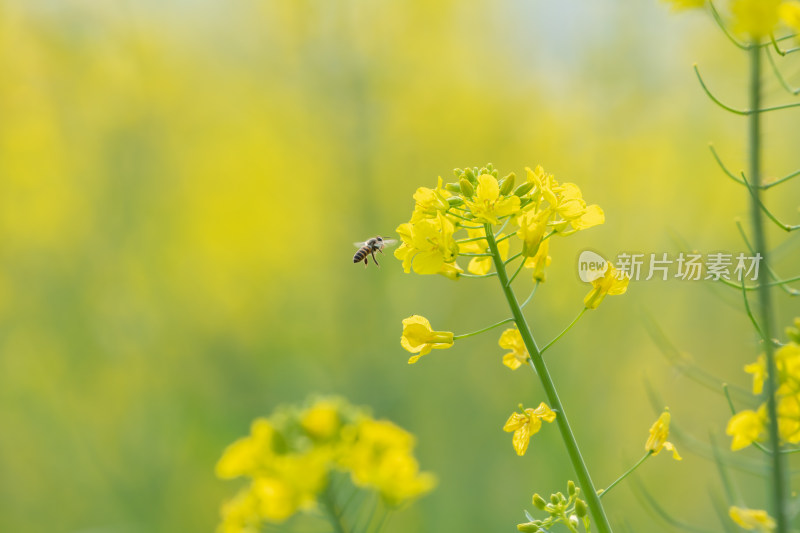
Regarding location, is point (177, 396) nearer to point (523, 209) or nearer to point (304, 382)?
point (304, 382)

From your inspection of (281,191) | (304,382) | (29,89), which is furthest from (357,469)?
(29,89)

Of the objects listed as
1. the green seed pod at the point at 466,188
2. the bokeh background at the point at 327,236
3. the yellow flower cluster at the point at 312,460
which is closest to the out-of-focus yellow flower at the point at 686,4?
the green seed pod at the point at 466,188

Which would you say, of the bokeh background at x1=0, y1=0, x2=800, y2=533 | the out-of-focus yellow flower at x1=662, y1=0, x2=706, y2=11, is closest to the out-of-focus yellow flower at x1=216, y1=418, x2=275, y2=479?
the out-of-focus yellow flower at x1=662, y1=0, x2=706, y2=11

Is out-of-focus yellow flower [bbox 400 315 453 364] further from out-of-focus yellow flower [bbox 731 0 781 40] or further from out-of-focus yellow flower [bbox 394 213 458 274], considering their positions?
out-of-focus yellow flower [bbox 731 0 781 40]

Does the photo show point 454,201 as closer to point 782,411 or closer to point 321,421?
point 782,411

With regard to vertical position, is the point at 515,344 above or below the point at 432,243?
below

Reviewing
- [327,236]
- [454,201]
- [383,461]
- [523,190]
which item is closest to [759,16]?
[523,190]
